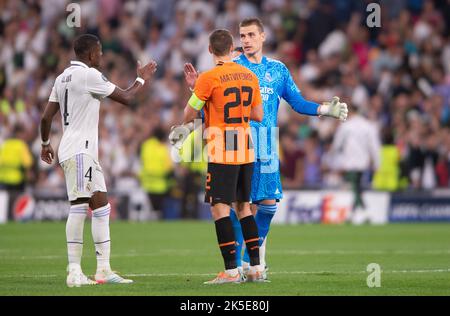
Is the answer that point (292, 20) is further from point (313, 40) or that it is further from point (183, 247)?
point (183, 247)

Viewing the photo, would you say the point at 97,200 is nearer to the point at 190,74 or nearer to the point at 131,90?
the point at 131,90

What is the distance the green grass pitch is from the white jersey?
1453mm

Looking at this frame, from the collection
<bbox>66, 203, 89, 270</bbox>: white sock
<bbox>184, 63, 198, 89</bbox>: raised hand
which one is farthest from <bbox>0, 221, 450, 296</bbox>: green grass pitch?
<bbox>184, 63, 198, 89</bbox>: raised hand

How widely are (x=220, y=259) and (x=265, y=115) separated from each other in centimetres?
347

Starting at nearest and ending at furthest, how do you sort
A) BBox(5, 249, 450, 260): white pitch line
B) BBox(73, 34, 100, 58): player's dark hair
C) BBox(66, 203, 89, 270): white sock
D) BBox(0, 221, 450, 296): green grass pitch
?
BBox(0, 221, 450, 296): green grass pitch, BBox(66, 203, 89, 270): white sock, BBox(73, 34, 100, 58): player's dark hair, BBox(5, 249, 450, 260): white pitch line

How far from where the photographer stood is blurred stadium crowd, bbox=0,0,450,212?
81.4ft

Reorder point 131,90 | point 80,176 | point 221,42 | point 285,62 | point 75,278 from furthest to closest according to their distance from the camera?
point 285,62 < point 131,90 < point 80,176 < point 221,42 < point 75,278

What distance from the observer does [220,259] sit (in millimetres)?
14430

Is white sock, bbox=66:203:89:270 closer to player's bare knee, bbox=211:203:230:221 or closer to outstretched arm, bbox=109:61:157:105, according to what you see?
outstretched arm, bbox=109:61:157:105

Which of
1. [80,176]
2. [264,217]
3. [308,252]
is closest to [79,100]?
[80,176]

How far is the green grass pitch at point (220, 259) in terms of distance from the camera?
10.3 meters

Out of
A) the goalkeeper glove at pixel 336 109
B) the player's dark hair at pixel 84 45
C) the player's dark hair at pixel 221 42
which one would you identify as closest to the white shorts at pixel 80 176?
the player's dark hair at pixel 84 45

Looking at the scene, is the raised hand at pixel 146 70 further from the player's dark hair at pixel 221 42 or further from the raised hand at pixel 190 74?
the player's dark hair at pixel 221 42

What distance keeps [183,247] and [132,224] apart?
662cm
